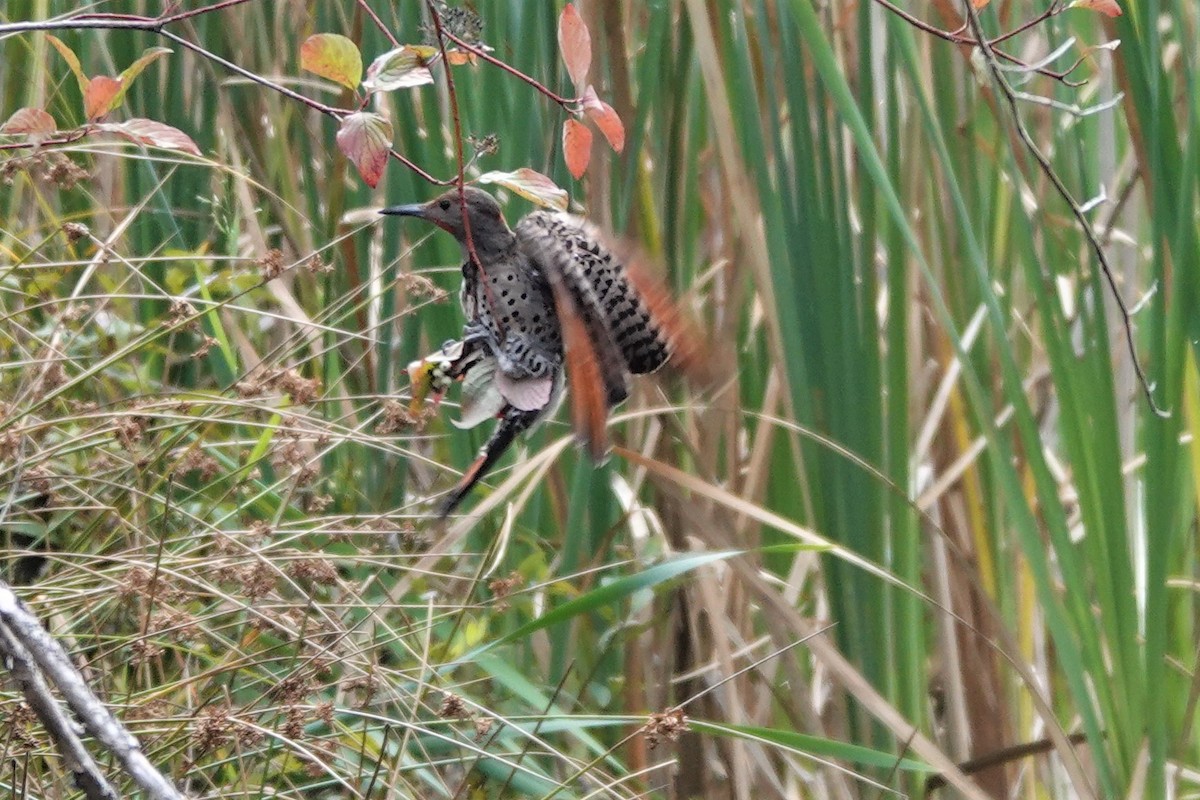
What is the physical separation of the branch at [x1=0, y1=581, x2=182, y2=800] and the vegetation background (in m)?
0.19

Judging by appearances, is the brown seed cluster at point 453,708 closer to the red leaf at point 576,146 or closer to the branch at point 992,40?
the red leaf at point 576,146

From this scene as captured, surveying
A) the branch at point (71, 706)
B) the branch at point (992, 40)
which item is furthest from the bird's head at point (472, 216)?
the branch at point (71, 706)

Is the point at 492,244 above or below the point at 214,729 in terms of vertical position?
above

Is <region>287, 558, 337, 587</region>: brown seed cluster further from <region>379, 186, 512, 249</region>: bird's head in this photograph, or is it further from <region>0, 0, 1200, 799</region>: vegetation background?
<region>379, 186, 512, 249</region>: bird's head

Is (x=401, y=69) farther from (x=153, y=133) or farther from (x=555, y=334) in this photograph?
(x=555, y=334)

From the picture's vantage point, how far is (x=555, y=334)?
→ 1.04 m

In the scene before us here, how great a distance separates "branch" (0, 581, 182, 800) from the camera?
69 centimetres

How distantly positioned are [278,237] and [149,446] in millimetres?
644

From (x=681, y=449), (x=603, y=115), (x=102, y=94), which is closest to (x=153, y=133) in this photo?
(x=102, y=94)

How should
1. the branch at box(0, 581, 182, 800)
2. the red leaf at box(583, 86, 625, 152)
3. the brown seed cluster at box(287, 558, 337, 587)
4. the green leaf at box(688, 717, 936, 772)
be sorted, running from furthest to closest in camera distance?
the green leaf at box(688, 717, 936, 772)
the brown seed cluster at box(287, 558, 337, 587)
the red leaf at box(583, 86, 625, 152)
the branch at box(0, 581, 182, 800)

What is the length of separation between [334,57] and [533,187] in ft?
0.44


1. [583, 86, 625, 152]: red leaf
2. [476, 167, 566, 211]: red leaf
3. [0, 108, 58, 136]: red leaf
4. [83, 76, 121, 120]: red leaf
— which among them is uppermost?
[83, 76, 121, 120]: red leaf

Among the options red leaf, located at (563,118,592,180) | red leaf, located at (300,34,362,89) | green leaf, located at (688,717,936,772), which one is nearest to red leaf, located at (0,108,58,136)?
red leaf, located at (300,34,362,89)

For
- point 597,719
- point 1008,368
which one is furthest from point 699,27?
point 597,719
